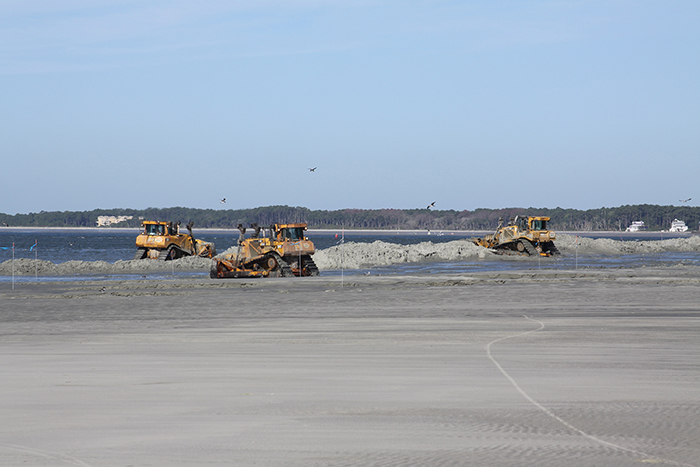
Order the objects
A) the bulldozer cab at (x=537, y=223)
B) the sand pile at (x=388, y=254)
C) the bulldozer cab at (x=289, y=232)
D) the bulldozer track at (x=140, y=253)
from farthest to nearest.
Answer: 1. the bulldozer cab at (x=537, y=223)
2. the sand pile at (x=388, y=254)
3. the bulldozer track at (x=140, y=253)
4. the bulldozer cab at (x=289, y=232)

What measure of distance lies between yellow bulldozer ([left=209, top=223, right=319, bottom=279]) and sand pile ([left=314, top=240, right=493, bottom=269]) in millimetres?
12141

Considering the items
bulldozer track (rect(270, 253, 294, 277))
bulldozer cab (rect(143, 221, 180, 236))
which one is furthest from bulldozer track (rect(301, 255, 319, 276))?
bulldozer cab (rect(143, 221, 180, 236))

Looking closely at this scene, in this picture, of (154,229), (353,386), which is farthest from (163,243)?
(353,386)

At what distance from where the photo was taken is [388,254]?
5603cm

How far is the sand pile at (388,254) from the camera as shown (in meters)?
49.6

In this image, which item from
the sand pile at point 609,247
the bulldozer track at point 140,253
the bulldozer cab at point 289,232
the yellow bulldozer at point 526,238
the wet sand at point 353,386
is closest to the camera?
the wet sand at point 353,386

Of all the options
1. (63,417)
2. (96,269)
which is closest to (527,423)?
(63,417)

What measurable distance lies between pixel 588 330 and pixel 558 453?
31.4ft

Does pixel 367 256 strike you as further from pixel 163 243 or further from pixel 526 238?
pixel 163 243

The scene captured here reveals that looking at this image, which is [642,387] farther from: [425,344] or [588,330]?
[588,330]

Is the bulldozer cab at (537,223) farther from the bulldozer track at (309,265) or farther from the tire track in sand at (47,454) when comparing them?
the tire track in sand at (47,454)

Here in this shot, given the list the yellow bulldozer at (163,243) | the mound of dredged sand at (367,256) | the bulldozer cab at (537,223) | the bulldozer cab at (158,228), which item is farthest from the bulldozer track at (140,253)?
the bulldozer cab at (537,223)

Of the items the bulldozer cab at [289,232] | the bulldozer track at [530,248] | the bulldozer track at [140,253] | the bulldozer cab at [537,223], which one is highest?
the bulldozer cab at [537,223]

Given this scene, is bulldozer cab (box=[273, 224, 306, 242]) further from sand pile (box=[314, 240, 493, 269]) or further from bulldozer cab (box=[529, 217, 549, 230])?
bulldozer cab (box=[529, 217, 549, 230])
